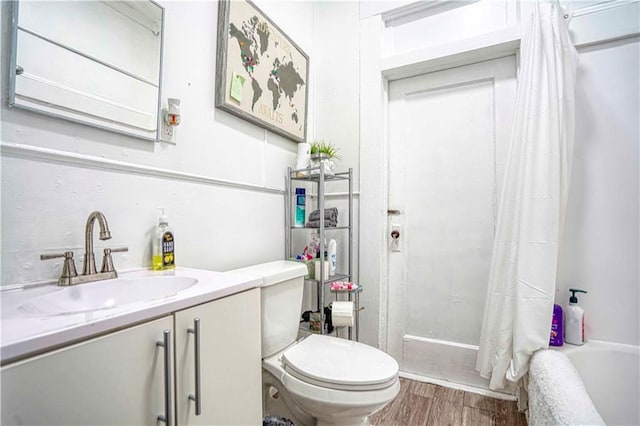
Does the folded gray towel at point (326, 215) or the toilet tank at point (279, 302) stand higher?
the folded gray towel at point (326, 215)

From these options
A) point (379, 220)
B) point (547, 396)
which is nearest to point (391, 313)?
point (379, 220)

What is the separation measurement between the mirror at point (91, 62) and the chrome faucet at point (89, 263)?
316mm

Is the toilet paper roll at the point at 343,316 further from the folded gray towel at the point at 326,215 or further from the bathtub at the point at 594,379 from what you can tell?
the bathtub at the point at 594,379

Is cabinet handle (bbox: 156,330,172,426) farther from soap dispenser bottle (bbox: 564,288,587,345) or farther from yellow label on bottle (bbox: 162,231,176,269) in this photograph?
soap dispenser bottle (bbox: 564,288,587,345)

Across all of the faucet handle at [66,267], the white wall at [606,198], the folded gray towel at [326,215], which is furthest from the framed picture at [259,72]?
the white wall at [606,198]

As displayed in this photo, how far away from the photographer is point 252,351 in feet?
3.09

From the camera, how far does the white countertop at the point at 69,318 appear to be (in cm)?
49

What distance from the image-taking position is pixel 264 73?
5.37 feet

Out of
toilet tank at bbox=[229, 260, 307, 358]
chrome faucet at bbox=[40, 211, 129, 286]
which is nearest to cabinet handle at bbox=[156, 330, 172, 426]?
chrome faucet at bbox=[40, 211, 129, 286]

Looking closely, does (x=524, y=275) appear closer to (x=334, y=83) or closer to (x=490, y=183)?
(x=490, y=183)

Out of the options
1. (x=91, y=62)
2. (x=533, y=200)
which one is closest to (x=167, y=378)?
(x=91, y=62)

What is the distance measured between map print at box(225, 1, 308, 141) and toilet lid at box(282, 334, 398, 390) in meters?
1.14

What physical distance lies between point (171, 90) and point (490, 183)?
1709 mm

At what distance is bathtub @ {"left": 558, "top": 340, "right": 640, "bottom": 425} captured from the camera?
1367 mm
